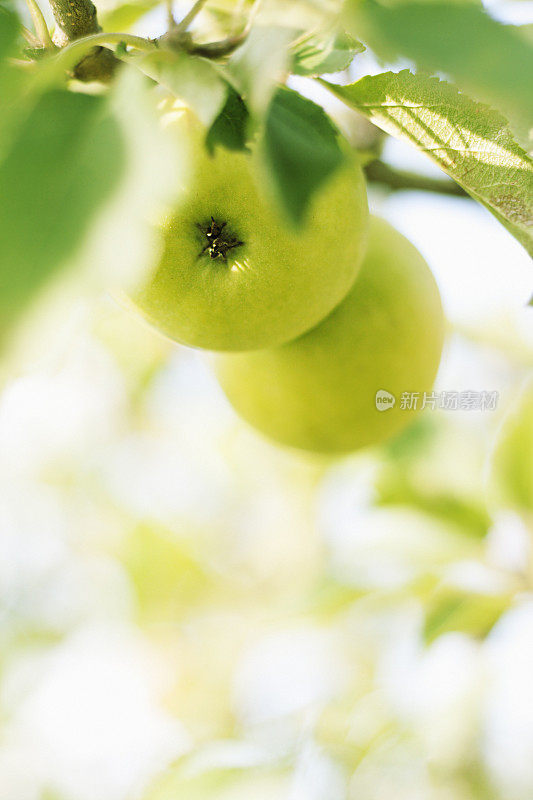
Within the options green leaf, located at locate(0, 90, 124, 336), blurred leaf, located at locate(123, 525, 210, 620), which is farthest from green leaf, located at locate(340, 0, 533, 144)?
blurred leaf, located at locate(123, 525, 210, 620)

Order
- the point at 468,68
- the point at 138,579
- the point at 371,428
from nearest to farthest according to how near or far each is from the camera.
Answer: the point at 468,68, the point at 371,428, the point at 138,579

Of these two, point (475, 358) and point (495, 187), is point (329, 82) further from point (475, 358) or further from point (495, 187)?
point (475, 358)

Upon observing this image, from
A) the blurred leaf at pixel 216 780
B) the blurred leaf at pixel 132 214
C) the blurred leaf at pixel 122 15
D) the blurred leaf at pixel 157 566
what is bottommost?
the blurred leaf at pixel 216 780

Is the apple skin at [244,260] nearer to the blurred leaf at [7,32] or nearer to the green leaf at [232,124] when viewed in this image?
the green leaf at [232,124]

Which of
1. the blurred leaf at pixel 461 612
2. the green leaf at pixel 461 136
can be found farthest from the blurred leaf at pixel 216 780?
the green leaf at pixel 461 136

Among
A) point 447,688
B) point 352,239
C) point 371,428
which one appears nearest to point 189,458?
point 447,688

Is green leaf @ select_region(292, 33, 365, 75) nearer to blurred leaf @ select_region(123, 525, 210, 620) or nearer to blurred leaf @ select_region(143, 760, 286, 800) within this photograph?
blurred leaf @ select_region(143, 760, 286, 800)
